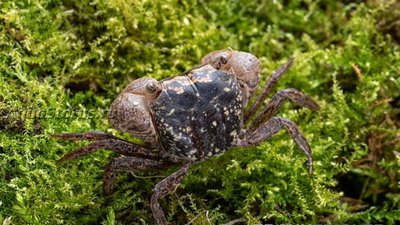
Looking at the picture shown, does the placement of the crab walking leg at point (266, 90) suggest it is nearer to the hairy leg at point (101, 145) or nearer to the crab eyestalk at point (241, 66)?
the crab eyestalk at point (241, 66)

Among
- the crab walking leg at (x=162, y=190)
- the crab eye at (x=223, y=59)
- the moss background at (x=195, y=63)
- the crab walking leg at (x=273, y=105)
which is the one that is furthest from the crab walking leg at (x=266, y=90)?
the crab walking leg at (x=162, y=190)

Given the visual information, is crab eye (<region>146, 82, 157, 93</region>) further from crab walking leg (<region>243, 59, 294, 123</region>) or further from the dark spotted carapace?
crab walking leg (<region>243, 59, 294, 123</region>)

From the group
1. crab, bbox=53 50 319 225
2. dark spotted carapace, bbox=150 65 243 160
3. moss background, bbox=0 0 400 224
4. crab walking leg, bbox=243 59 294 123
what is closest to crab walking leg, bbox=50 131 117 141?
crab, bbox=53 50 319 225

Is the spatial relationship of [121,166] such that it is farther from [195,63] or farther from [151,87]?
[195,63]

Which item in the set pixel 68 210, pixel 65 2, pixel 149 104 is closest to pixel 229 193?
pixel 149 104

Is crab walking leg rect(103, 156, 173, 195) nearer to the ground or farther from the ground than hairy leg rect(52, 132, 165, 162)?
nearer to the ground

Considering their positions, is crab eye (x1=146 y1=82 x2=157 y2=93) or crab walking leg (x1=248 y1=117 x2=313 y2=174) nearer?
crab eye (x1=146 y1=82 x2=157 y2=93)
